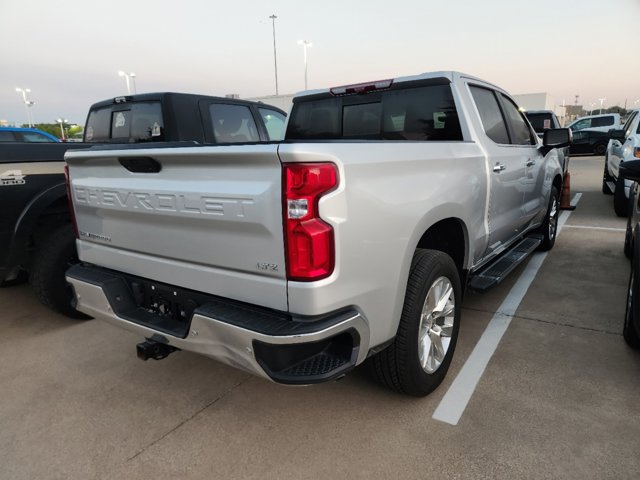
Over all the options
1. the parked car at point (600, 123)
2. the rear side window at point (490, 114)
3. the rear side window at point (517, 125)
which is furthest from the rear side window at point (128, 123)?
the parked car at point (600, 123)

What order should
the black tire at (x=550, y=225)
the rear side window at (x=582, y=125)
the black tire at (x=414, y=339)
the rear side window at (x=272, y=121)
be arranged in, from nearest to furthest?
the black tire at (x=414, y=339), the black tire at (x=550, y=225), the rear side window at (x=272, y=121), the rear side window at (x=582, y=125)

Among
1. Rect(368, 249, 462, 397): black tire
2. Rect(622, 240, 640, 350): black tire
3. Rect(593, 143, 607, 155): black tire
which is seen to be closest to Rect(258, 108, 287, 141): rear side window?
Rect(368, 249, 462, 397): black tire

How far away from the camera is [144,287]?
2.51 metres

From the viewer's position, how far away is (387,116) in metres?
3.60

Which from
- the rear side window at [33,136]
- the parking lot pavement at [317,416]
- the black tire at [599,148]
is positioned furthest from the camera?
the black tire at [599,148]

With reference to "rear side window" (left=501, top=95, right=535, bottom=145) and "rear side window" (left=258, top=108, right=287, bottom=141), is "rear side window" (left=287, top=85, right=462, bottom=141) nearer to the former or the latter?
"rear side window" (left=501, top=95, right=535, bottom=145)

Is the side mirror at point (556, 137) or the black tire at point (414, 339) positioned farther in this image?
the side mirror at point (556, 137)

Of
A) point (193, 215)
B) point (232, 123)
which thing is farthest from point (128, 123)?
point (193, 215)

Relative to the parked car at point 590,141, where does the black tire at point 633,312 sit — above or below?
below

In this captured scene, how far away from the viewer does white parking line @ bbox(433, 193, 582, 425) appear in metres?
2.59

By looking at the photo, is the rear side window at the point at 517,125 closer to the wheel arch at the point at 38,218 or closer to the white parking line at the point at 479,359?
the white parking line at the point at 479,359

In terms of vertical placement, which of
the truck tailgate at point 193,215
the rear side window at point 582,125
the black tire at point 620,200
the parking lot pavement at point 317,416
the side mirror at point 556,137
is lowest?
the parking lot pavement at point 317,416

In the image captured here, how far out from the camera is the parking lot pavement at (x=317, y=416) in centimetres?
221

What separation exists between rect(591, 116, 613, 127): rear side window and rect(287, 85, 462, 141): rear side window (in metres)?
20.7
